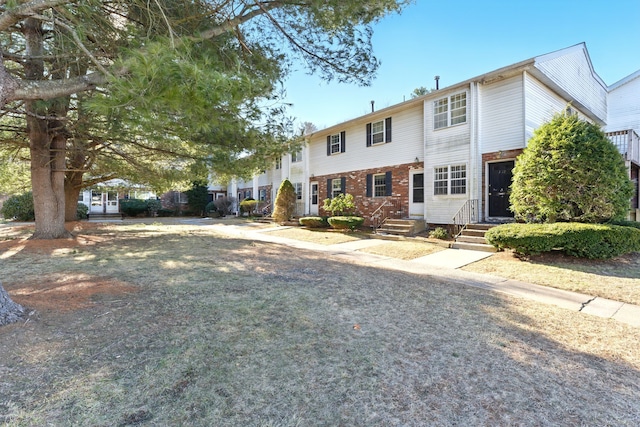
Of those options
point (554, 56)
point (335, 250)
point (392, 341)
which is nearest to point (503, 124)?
point (554, 56)

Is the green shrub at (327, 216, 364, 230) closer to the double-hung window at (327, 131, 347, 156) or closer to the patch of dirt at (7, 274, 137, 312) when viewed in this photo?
the double-hung window at (327, 131, 347, 156)

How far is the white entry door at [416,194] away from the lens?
13.0m

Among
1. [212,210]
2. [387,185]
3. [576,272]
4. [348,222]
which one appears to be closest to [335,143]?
[387,185]

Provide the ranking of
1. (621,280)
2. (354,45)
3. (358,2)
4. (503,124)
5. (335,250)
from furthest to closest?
1. (503,124)
2. (335,250)
3. (354,45)
4. (621,280)
5. (358,2)

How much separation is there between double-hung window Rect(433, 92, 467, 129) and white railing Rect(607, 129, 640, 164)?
4969mm

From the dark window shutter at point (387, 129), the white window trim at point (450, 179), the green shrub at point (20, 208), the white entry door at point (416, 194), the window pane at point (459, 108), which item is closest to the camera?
the white window trim at point (450, 179)

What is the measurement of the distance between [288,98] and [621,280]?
25.9ft

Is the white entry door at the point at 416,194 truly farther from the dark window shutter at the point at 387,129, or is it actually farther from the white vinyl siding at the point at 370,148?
the dark window shutter at the point at 387,129

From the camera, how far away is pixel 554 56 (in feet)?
36.6

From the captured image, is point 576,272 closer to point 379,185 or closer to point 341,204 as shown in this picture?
point 379,185

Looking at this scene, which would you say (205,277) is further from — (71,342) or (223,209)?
(223,209)

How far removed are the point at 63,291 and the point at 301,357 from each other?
3.90 m

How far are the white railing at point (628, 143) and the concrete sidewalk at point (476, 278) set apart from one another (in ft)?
24.3

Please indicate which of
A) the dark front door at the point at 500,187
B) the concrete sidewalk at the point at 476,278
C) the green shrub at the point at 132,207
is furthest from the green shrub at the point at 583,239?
the green shrub at the point at 132,207
